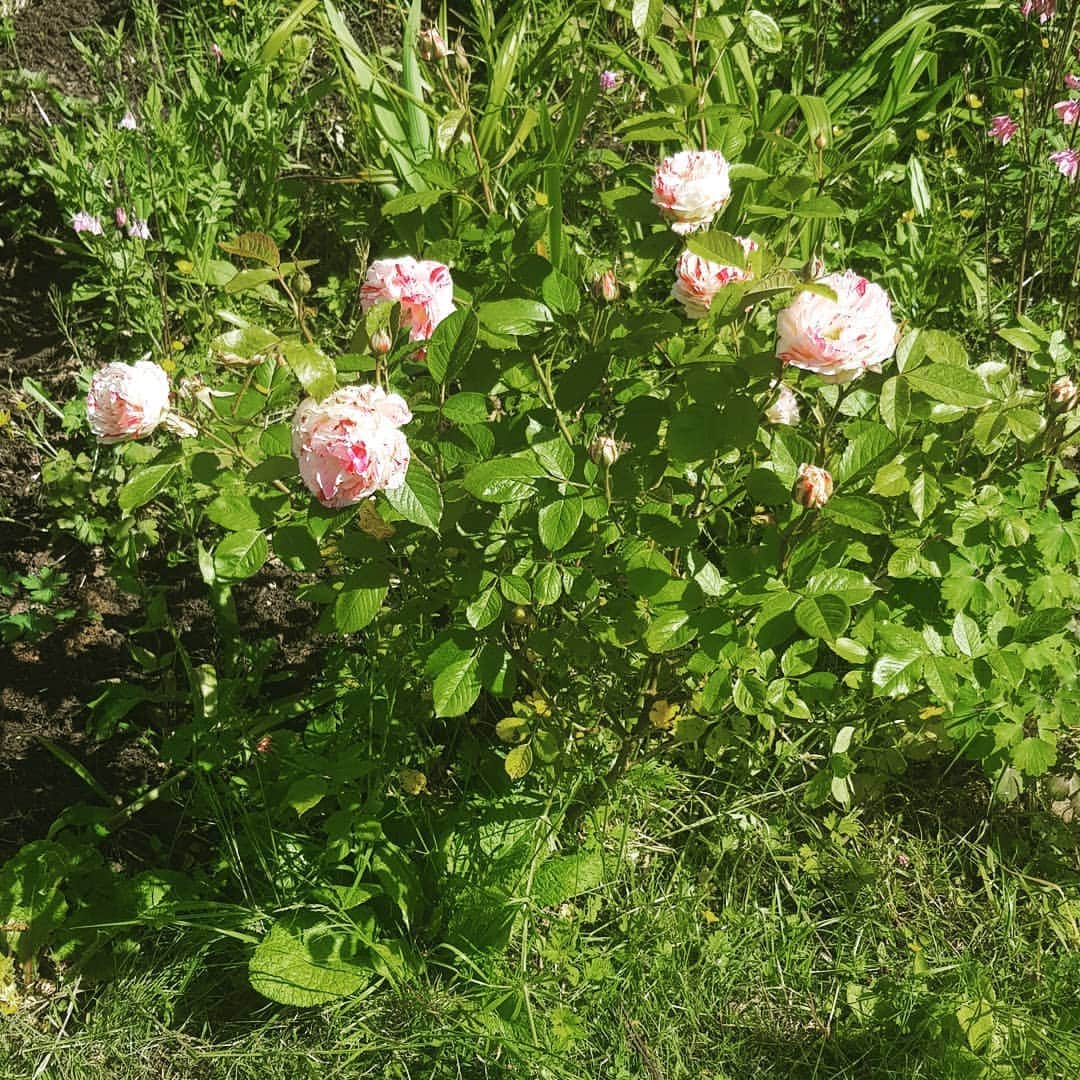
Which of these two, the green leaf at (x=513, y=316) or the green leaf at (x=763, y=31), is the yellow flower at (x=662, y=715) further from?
the green leaf at (x=763, y=31)

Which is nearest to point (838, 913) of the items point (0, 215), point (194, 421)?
point (194, 421)

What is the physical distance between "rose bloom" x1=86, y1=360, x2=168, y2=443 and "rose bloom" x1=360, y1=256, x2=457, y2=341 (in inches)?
9.9

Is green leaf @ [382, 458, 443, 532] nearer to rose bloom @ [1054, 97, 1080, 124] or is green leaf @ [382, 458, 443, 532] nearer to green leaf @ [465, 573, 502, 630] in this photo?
green leaf @ [465, 573, 502, 630]

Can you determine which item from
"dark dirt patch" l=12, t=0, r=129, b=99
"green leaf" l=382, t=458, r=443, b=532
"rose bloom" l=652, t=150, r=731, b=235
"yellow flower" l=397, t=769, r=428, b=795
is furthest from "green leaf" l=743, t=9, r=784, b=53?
"dark dirt patch" l=12, t=0, r=129, b=99

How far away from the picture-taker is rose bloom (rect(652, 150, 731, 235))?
1.15m

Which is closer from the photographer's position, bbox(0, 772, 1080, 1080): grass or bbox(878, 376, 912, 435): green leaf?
bbox(878, 376, 912, 435): green leaf

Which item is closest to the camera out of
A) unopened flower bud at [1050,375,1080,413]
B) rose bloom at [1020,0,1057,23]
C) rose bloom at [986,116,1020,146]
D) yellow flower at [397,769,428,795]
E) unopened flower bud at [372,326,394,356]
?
unopened flower bud at [372,326,394,356]

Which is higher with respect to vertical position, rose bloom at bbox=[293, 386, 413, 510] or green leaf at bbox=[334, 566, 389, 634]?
rose bloom at bbox=[293, 386, 413, 510]

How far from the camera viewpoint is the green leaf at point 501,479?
3.67ft

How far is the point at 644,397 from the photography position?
1255mm

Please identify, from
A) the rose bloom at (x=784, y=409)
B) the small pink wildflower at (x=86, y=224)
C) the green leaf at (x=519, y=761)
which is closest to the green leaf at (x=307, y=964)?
the green leaf at (x=519, y=761)

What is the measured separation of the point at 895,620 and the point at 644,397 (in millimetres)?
578

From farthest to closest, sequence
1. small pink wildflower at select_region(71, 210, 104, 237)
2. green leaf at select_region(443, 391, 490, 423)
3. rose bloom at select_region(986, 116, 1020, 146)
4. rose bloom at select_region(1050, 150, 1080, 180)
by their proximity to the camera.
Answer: rose bloom at select_region(986, 116, 1020, 146) < small pink wildflower at select_region(71, 210, 104, 237) < rose bloom at select_region(1050, 150, 1080, 180) < green leaf at select_region(443, 391, 490, 423)

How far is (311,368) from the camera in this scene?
1.00m
